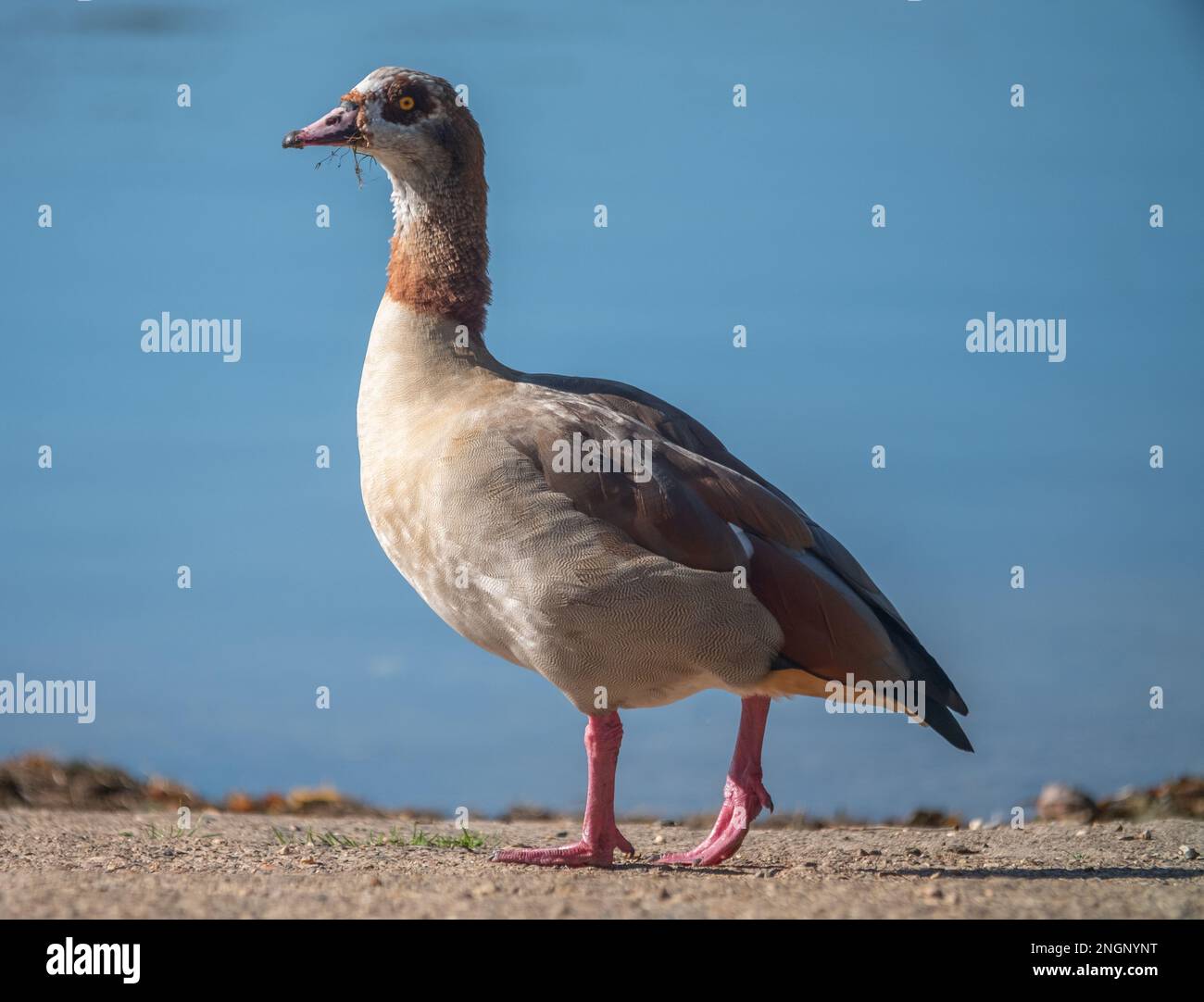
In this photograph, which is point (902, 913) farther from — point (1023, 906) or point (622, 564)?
point (622, 564)

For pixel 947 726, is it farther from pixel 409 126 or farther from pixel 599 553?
pixel 409 126

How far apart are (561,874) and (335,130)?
15.4ft

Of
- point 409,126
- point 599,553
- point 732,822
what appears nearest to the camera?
point 599,553

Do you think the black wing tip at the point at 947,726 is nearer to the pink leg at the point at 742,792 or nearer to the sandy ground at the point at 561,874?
the sandy ground at the point at 561,874

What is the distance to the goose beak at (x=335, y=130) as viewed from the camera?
8.43 m

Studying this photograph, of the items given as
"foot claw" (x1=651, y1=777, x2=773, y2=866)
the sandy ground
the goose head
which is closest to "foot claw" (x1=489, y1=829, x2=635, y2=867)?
the sandy ground

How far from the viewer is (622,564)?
7.17 meters

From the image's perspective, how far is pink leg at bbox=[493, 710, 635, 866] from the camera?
25.2 feet

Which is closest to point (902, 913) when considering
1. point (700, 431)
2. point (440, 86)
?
point (700, 431)

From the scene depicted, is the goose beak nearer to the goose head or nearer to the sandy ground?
the goose head

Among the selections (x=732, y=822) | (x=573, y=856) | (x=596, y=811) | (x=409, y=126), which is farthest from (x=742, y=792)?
(x=409, y=126)

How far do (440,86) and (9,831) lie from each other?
6073 mm

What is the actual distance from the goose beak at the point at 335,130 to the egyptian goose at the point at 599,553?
0.76 ft

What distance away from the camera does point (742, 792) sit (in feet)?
26.0
